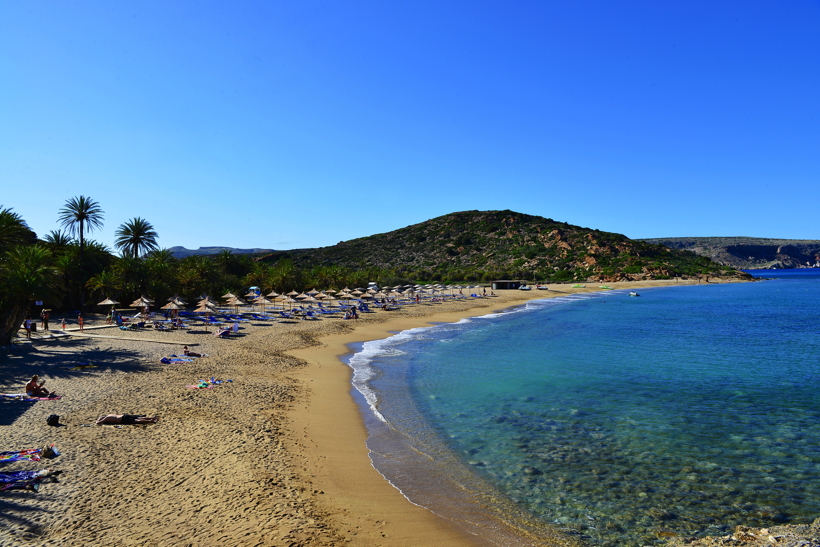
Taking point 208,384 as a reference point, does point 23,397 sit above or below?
above

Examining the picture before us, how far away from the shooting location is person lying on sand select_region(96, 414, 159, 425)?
11.1 metres

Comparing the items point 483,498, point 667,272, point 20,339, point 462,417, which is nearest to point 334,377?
point 462,417

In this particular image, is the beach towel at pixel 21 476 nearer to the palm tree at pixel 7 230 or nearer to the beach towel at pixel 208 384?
the beach towel at pixel 208 384

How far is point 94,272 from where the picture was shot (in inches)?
1511

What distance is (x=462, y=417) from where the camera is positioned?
13.6 meters

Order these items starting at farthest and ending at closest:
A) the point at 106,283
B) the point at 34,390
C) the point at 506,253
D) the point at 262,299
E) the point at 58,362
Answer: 1. the point at 506,253
2. the point at 262,299
3. the point at 106,283
4. the point at 58,362
5. the point at 34,390

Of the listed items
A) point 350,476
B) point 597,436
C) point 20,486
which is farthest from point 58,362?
point 597,436

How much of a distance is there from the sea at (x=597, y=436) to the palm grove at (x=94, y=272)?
1524 cm

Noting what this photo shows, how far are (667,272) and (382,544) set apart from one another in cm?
11224

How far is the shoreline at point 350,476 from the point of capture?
7195 millimetres

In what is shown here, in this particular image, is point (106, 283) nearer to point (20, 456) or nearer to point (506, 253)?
point (20, 456)

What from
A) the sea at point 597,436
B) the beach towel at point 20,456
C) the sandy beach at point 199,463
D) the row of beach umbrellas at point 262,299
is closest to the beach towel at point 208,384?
the sandy beach at point 199,463

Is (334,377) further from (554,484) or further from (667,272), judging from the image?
(667,272)

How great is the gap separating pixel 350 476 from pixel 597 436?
6645mm
